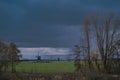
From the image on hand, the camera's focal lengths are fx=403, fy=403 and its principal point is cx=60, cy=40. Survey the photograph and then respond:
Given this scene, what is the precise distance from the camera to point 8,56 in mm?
69750

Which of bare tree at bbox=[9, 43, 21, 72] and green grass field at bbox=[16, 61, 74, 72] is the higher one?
bare tree at bbox=[9, 43, 21, 72]

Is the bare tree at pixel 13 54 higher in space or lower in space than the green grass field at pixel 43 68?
higher

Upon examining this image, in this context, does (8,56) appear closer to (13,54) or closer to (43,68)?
(13,54)

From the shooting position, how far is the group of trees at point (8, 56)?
6843 cm

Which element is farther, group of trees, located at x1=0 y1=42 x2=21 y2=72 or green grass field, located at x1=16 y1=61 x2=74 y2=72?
green grass field, located at x1=16 y1=61 x2=74 y2=72

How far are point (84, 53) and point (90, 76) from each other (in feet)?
30.9

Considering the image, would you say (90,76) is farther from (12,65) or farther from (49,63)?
(49,63)

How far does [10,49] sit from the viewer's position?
71.4 metres

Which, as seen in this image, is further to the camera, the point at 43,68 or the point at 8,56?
the point at 43,68

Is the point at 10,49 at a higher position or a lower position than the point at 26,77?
higher

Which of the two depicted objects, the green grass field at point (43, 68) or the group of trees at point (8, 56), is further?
the green grass field at point (43, 68)

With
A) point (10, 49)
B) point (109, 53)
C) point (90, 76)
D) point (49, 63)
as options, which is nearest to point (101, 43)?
point (109, 53)

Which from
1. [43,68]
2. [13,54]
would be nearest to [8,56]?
[13,54]

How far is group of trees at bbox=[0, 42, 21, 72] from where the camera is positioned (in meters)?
68.4
